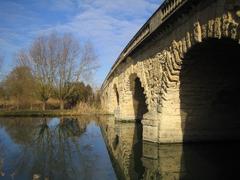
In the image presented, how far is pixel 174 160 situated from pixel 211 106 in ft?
11.3

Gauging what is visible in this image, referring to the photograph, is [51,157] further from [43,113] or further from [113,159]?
[43,113]

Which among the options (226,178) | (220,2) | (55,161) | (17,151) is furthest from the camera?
(17,151)

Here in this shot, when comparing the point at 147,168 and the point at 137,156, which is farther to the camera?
the point at 137,156

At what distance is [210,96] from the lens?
12.4 meters

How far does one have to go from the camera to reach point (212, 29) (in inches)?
312

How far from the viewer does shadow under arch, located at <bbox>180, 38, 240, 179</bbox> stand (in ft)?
32.6

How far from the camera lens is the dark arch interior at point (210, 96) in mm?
11023

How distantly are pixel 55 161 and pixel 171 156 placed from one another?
3856mm

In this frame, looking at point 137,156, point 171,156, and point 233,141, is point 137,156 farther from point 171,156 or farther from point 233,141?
point 233,141

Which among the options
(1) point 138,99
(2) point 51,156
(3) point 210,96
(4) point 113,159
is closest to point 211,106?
(3) point 210,96

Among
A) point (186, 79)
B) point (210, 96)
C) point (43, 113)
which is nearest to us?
point (186, 79)

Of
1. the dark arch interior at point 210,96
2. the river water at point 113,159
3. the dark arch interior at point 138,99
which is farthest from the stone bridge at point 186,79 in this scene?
the dark arch interior at point 138,99

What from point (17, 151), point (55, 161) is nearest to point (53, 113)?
point (17, 151)

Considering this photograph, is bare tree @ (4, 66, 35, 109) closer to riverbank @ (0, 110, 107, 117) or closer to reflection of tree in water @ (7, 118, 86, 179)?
riverbank @ (0, 110, 107, 117)
